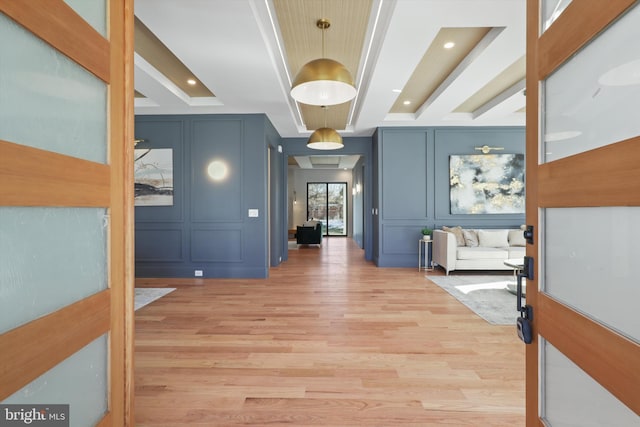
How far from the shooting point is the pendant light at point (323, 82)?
2523mm

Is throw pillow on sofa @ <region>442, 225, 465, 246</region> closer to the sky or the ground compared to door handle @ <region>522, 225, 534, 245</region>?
closer to the ground

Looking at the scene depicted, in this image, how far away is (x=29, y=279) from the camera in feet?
2.91

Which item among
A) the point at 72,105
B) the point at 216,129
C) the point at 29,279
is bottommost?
the point at 29,279

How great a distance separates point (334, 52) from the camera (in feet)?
12.5

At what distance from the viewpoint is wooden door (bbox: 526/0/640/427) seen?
77 centimetres

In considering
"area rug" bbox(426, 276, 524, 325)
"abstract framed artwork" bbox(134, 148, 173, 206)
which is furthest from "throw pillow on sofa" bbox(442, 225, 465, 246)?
"abstract framed artwork" bbox(134, 148, 173, 206)

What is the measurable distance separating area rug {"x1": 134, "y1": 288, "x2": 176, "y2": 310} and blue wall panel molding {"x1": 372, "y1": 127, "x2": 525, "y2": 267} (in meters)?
3.97

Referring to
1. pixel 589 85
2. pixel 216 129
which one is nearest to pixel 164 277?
pixel 216 129

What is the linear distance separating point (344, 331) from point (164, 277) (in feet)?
12.7

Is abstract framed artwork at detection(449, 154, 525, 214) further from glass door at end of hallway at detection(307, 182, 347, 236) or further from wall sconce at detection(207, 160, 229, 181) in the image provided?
glass door at end of hallway at detection(307, 182, 347, 236)

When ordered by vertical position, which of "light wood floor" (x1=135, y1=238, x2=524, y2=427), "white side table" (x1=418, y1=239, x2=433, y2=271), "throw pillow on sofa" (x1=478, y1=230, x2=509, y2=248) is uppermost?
"throw pillow on sofa" (x1=478, y1=230, x2=509, y2=248)

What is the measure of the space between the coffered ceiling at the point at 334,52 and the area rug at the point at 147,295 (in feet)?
9.31

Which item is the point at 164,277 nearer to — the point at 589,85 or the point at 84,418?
the point at 84,418

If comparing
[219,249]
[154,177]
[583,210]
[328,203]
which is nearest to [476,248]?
[219,249]
